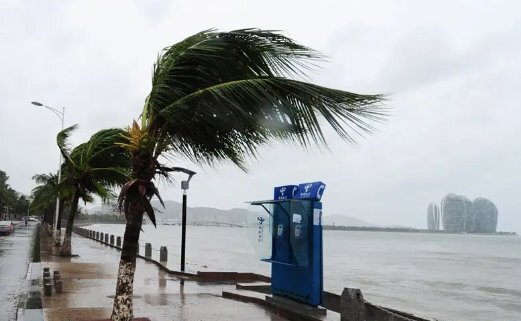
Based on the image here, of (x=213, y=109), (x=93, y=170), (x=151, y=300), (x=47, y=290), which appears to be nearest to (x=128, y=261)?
(x=213, y=109)

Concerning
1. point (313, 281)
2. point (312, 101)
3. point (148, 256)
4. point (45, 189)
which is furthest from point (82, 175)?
point (45, 189)

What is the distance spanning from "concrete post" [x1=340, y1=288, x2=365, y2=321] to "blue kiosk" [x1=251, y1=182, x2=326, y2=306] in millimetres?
1778

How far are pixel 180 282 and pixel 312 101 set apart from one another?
10.7 metres

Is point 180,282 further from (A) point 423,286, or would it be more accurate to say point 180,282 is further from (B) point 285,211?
(A) point 423,286

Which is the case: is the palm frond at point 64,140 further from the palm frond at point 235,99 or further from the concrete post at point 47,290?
the palm frond at point 235,99

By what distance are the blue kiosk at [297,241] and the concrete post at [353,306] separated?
5.83 feet

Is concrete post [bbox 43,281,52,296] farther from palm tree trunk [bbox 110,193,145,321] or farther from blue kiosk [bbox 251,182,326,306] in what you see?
palm tree trunk [bbox 110,193,145,321]

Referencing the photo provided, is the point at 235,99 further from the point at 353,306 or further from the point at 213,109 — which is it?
the point at 353,306

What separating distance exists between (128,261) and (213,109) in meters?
2.34

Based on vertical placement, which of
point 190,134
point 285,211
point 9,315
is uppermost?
point 190,134

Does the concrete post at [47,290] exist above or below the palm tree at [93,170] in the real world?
below

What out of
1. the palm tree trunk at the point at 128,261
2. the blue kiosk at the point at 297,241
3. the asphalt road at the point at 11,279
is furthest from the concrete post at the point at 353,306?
the asphalt road at the point at 11,279

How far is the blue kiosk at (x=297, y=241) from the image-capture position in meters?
9.34

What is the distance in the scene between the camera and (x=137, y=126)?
277 inches
